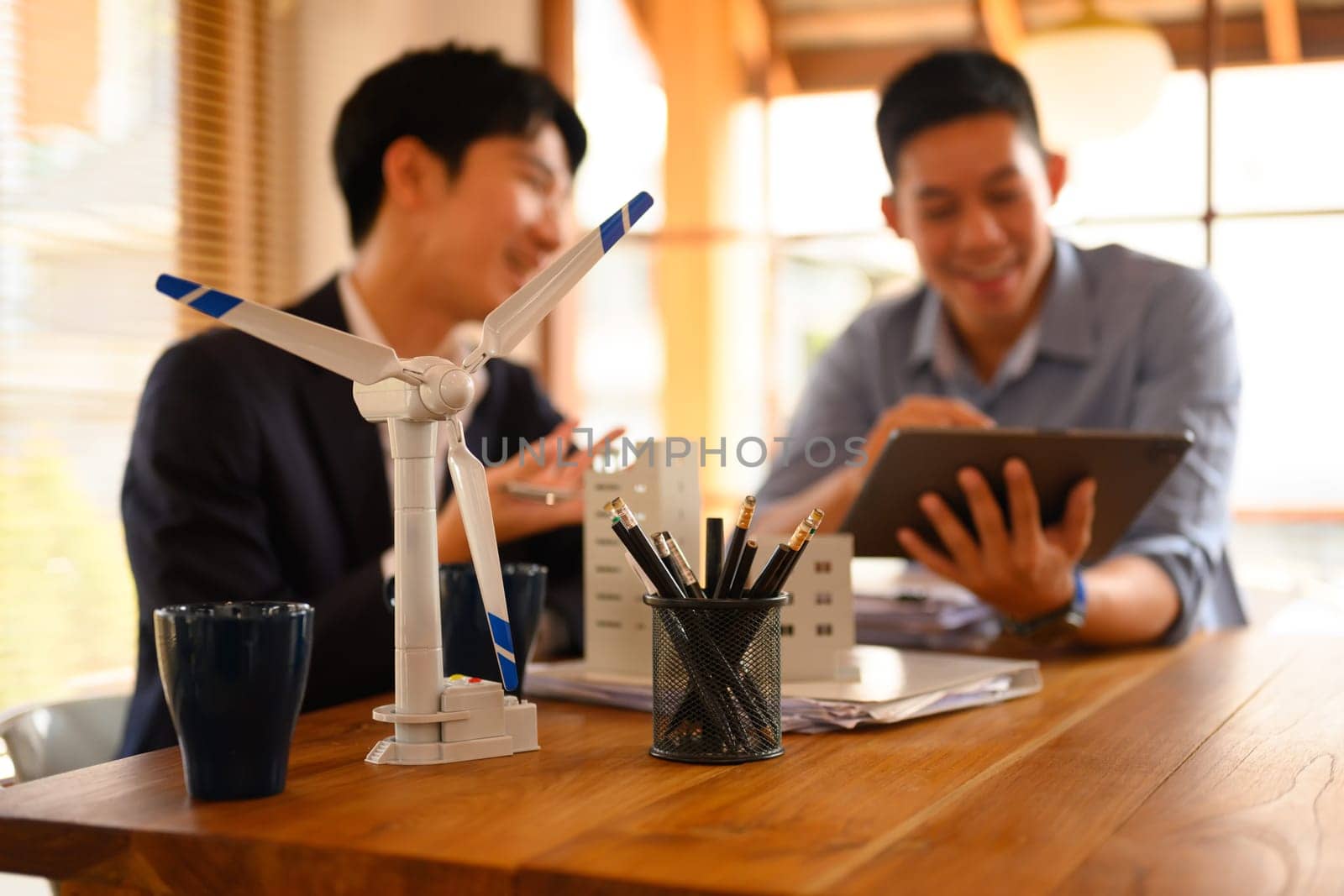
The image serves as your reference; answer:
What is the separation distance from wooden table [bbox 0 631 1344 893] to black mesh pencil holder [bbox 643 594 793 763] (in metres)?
0.02

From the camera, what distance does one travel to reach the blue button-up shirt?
1.84 m

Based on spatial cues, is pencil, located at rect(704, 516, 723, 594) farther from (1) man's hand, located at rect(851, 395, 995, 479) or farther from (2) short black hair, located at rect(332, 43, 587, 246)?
(2) short black hair, located at rect(332, 43, 587, 246)

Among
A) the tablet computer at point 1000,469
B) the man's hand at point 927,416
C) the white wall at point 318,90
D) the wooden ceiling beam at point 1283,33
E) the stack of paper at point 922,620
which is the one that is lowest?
the stack of paper at point 922,620

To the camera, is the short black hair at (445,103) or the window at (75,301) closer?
the short black hair at (445,103)

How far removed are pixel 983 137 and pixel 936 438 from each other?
81 cm

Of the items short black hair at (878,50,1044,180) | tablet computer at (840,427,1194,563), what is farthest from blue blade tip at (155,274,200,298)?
short black hair at (878,50,1044,180)

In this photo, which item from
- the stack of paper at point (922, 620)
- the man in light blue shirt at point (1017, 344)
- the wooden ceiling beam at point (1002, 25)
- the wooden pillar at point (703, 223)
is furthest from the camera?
the wooden pillar at point (703, 223)

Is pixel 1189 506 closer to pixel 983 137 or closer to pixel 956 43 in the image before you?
pixel 983 137

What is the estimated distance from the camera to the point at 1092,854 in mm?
745

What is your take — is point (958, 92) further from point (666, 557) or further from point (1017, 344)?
point (666, 557)

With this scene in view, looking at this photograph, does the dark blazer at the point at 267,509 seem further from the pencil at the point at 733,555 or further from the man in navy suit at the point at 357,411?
the pencil at the point at 733,555

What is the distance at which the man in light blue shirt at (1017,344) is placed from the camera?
1810 millimetres

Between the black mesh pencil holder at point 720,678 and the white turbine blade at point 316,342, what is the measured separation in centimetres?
25

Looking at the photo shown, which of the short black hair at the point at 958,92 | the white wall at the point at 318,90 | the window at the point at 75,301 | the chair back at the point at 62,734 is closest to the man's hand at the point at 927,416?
the short black hair at the point at 958,92
